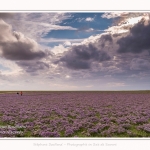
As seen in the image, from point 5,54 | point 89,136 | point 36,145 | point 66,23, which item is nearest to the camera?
point 36,145

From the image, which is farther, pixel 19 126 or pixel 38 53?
pixel 38 53

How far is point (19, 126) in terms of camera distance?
1301cm

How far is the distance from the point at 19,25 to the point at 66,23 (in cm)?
366

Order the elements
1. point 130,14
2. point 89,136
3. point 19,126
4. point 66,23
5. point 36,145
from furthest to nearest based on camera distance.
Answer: point 66,23 → point 130,14 → point 19,126 → point 89,136 → point 36,145

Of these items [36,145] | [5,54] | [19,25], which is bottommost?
[36,145]

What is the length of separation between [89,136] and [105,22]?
8.30 meters

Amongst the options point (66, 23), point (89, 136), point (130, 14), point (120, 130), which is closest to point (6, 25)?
point (66, 23)

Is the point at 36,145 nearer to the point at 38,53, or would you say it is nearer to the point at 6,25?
the point at 38,53

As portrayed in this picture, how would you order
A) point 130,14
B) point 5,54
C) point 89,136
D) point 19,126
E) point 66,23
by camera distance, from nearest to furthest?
point 89,136, point 19,126, point 130,14, point 66,23, point 5,54

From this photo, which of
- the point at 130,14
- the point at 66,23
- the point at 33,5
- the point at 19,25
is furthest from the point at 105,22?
the point at 19,25

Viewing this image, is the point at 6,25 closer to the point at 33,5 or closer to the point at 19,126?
the point at 33,5

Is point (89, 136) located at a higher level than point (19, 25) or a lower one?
lower

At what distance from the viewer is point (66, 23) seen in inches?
589

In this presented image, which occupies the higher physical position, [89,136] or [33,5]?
[33,5]
